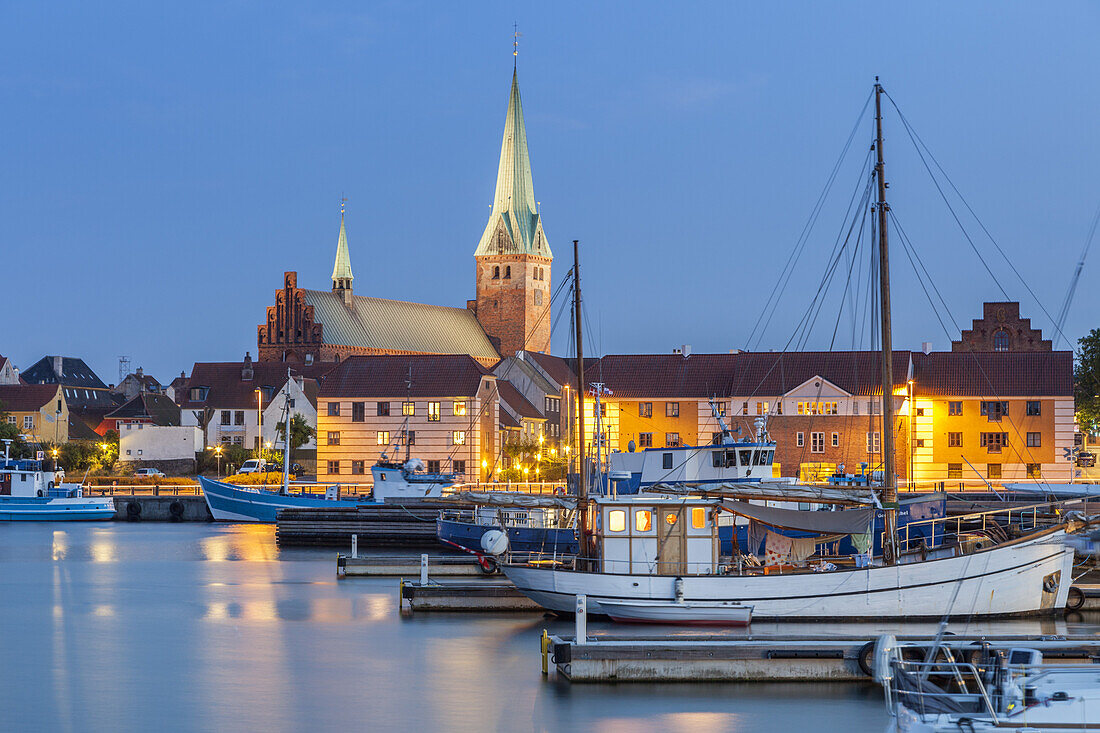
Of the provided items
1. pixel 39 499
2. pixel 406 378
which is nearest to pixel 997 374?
pixel 406 378

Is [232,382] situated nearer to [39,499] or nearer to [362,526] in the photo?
[39,499]

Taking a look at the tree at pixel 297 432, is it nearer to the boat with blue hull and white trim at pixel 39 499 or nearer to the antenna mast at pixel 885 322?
the boat with blue hull and white trim at pixel 39 499

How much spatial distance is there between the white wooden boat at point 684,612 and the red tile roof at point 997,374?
60205 mm

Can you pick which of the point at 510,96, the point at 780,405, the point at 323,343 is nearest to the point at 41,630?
the point at 780,405

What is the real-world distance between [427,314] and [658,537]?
155 meters

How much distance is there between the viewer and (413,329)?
184 m

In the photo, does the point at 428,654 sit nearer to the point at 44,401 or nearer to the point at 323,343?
the point at 44,401

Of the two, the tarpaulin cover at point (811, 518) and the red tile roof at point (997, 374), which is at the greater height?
the red tile roof at point (997, 374)

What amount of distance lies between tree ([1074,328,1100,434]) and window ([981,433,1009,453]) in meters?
12.8

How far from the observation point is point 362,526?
73.9m

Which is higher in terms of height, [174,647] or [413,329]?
[413,329]

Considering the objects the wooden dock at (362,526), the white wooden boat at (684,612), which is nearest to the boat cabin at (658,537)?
the white wooden boat at (684,612)

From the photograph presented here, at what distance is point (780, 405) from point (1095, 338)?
26.6m

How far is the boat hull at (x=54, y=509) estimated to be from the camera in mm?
95625
